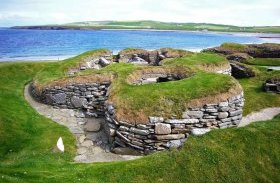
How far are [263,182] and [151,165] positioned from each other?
16.1ft

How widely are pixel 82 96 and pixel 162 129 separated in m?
10.1

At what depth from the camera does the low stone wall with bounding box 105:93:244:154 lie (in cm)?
1858

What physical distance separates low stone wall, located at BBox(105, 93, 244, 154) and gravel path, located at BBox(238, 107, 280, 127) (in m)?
4.27

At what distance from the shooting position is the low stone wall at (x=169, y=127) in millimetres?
18578

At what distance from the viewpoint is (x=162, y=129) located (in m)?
18.6

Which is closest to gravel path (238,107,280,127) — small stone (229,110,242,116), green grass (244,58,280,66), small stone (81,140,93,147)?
small stone (229,110,242,116)

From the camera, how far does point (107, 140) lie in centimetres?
2131

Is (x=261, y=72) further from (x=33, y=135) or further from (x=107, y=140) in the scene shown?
(x=33, y=135)

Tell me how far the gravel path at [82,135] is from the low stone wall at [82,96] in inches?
21.2

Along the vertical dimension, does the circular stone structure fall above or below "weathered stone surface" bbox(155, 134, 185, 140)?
above

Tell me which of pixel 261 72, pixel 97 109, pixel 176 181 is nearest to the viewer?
pixel 176 181

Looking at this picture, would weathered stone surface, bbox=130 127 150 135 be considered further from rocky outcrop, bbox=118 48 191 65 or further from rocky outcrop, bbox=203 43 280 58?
rocky outcrop, bbox=203 43 280 58

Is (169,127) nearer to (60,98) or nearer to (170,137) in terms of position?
(170,137)

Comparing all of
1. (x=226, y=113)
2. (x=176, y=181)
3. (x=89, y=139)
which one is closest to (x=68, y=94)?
(x=89, y=139)
